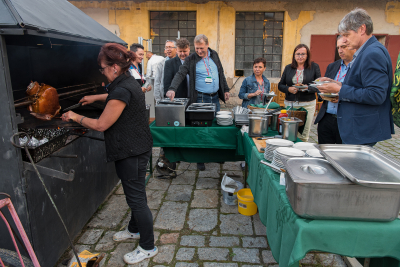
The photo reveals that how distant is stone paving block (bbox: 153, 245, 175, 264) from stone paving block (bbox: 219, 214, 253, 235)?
602 mm

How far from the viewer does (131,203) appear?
8.08ft

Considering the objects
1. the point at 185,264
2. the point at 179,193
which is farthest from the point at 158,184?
the point at 185,264

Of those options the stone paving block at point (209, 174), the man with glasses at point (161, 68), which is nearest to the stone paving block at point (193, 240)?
the stone paving block at point (209, 174)

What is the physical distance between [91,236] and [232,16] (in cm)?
906

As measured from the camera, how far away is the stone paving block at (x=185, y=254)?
8.55 feet

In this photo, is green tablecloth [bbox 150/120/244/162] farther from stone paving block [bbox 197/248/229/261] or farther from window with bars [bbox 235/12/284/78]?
window with bars [bbox 235/12/284/78]

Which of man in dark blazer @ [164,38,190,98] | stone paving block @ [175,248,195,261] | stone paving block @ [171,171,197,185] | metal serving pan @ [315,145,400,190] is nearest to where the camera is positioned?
metal serving pan @ [315,145,400,190]

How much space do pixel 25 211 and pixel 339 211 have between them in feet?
7.02

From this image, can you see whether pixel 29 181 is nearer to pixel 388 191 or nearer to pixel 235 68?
pixel 388 191

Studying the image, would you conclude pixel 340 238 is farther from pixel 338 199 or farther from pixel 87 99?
pixel 87 99

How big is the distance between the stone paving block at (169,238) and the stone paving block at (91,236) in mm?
679

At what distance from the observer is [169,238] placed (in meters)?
2.91

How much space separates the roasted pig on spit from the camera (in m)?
2.94

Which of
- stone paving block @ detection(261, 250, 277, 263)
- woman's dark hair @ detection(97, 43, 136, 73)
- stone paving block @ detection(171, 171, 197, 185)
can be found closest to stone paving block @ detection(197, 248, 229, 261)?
stone paving block @ detection(261, 250, 277, 263)
